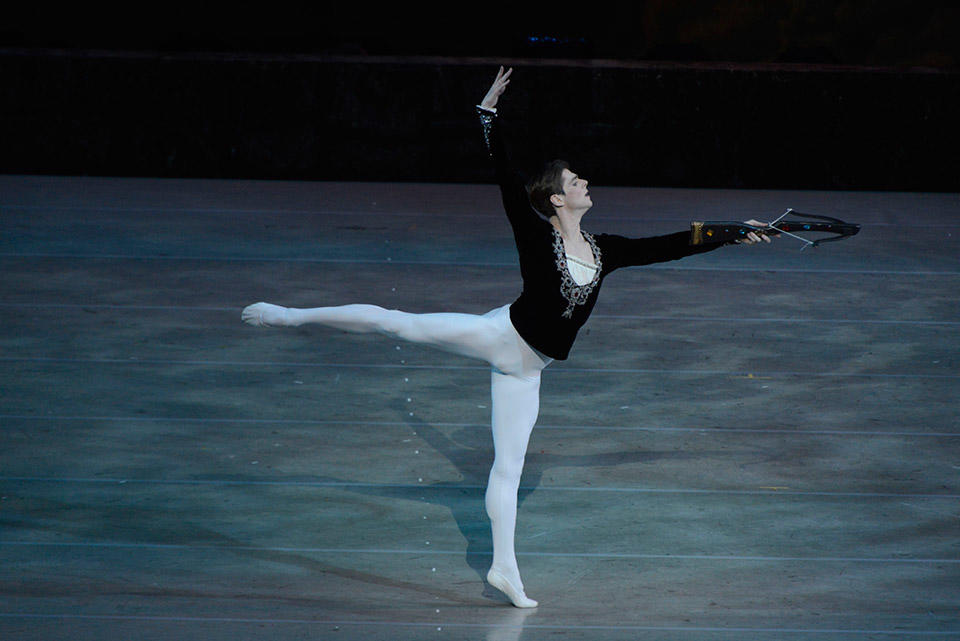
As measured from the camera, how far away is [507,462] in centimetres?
→ 379

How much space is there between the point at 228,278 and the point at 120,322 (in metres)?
1.15

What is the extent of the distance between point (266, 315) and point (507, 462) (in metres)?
0.89

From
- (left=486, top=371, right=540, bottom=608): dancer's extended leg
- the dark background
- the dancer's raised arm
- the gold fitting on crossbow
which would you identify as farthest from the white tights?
the dark background

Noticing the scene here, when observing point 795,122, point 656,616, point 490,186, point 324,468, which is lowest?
point 490,186

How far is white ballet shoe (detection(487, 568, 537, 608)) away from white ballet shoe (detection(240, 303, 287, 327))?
1.02 metres

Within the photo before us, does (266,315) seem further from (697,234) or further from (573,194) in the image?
(697,234)

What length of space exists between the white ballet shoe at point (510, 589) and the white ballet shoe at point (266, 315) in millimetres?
1016

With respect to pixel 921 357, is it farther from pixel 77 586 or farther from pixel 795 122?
pixel 795 122

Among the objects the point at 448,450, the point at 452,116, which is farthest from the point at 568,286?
the point at 452,116

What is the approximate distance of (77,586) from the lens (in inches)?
150

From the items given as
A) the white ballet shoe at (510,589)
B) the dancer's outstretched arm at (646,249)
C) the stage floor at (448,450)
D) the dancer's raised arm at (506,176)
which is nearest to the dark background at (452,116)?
the stage floor at (448,450)

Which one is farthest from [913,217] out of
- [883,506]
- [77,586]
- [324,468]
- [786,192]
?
[77,586]

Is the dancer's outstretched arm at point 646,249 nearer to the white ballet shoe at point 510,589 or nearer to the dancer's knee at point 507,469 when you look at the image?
the dancer's knee at point 507,469

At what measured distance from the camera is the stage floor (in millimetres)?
3787
